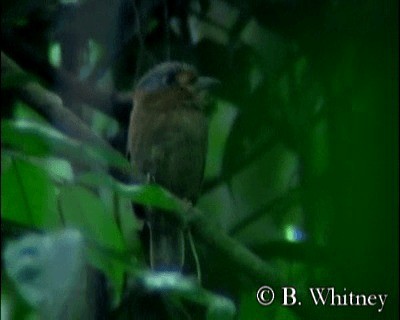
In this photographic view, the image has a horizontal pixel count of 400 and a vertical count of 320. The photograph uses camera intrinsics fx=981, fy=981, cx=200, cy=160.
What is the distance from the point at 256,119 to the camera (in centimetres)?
119

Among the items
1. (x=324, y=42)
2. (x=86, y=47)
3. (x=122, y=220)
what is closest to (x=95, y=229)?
(x=122, y=220)

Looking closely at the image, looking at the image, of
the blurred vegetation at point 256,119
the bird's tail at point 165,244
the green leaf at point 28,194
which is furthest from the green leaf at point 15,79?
the bird's tail at point 165,244

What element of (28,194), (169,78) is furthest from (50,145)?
(169,78)

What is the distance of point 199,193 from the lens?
1.19m

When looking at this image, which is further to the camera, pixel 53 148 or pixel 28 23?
pixel 28 23

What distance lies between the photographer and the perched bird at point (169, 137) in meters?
1.18

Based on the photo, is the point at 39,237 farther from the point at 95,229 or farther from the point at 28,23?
the point at 28,23

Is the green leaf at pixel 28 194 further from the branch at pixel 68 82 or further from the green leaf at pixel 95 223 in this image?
the branch at pixel 68 82

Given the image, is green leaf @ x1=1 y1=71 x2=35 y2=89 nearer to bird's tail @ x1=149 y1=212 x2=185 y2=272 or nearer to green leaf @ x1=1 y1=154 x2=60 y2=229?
green leaf @ x1=1 y1=154 x2=60 y2=229

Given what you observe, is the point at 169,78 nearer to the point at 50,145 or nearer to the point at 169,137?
the point at 169,137

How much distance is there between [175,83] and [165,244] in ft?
0.65

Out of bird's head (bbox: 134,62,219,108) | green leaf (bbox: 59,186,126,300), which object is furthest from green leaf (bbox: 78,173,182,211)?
bird's head (bbox: 134,62,219,108)

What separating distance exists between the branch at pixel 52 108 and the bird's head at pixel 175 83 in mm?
76

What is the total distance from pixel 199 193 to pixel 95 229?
136mm
